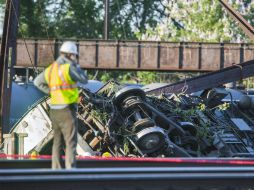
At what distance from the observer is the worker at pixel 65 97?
26.3 ft

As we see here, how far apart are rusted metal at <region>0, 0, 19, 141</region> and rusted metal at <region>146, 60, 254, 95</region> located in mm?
4237

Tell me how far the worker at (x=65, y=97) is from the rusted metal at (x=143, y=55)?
25.3m

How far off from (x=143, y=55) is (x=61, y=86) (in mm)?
26050

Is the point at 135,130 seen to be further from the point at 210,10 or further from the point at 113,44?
the point at 210,10

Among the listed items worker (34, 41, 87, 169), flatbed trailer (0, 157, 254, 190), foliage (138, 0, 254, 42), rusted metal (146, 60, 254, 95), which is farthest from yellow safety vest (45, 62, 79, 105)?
foliage (138, 0, 254, 42)

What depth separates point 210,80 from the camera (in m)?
20.9

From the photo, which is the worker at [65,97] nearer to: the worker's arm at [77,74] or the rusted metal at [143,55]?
the worker's arm at [77,74]

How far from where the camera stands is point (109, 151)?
13219 mm

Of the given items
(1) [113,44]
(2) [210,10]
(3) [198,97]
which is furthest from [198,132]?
(2) [210,10]

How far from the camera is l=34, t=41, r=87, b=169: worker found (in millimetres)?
8008

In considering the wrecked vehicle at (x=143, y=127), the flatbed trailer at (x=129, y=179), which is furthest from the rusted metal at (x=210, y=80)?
the flatbed trailer at (x=129, y=179)

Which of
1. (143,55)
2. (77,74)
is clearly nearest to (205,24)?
(143,55)

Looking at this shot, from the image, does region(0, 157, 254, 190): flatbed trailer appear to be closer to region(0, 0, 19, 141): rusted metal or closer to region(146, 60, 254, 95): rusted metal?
region(0, 0, 19, 141): rusted metal

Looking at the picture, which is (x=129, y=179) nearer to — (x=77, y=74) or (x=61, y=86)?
(x=77, y=74)
